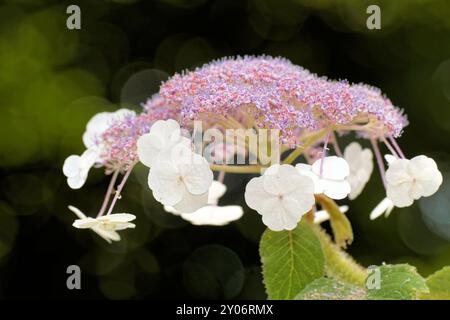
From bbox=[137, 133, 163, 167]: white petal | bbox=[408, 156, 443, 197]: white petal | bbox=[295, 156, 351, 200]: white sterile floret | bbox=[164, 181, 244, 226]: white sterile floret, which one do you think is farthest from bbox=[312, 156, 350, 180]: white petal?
bbox=[164, 181, 244, 226]: white sterile floret

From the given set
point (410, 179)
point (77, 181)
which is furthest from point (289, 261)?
point (77, 181)

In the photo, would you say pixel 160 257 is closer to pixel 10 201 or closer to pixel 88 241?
pixel 88 241

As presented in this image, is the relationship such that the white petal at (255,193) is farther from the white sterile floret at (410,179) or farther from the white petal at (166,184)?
the white sterile floret at (410,179)

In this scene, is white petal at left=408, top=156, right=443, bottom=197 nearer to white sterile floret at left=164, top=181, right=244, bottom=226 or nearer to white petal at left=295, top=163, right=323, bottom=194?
white petal at left=295, top=163, right=323, bottom=194

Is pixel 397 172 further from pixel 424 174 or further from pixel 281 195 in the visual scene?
pixel 281 195

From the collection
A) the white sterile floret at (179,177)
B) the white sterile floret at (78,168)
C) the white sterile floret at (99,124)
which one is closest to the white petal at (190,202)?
the white sterile floret at (179,177)

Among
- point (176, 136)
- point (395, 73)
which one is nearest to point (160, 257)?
point (395, 73)

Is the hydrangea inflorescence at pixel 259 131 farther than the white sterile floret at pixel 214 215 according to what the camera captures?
No
